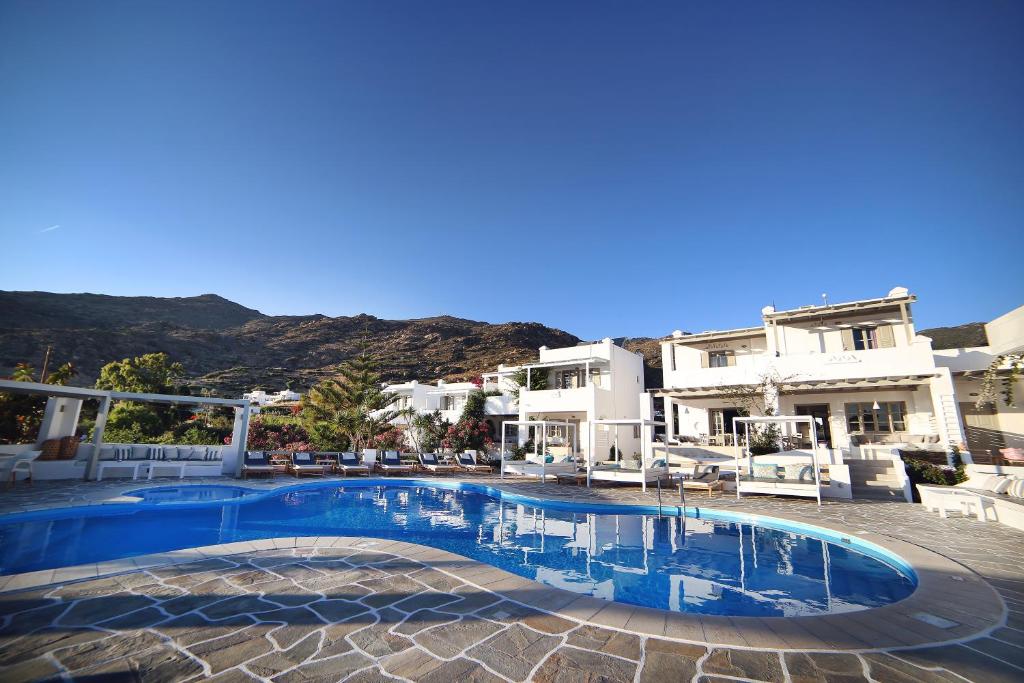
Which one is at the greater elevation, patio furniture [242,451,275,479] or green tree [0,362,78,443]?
green tree [0,362,78,443]

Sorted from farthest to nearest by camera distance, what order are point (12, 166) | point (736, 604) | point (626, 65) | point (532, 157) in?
point (532, 157) → point (626, 65) → point (12, 166) → point (736, 604)

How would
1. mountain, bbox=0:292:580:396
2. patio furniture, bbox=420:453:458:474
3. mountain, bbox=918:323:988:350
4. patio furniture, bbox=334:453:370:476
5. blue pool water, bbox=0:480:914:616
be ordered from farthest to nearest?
mountain, bbox=0:292:580:396
mountain, bbox=918:323:988:350
patio furniture, bbox=420:453:458:474
patio furniture, bbox=334:453:370:476
blue pool water, bbox=0:480:914:616

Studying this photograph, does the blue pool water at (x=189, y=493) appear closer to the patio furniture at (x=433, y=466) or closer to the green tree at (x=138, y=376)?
the patio furniture at (x=433, y=466)

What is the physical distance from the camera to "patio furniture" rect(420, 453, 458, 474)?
18.4 m

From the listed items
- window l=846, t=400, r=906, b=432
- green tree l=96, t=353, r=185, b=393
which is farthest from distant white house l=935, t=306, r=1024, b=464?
green tree l=96, t=353, r=185, b=393

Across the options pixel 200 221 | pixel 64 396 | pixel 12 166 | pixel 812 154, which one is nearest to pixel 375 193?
pixel 200 221

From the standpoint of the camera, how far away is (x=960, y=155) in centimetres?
1440

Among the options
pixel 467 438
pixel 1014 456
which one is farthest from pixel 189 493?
pixel 1014 456

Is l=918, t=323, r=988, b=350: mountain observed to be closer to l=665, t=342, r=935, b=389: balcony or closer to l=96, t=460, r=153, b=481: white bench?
l=665, t=342, r=935, b=389: balcony

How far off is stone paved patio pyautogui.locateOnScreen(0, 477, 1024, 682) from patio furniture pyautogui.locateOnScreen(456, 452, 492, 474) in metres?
14.3

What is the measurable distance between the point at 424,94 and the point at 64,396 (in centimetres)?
1449

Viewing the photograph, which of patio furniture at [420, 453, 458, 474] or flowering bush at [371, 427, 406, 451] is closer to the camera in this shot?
patio furniture at [420, 453, 458, 474]

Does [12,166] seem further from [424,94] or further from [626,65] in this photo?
[626,65]

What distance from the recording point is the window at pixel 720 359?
19.8 meters
